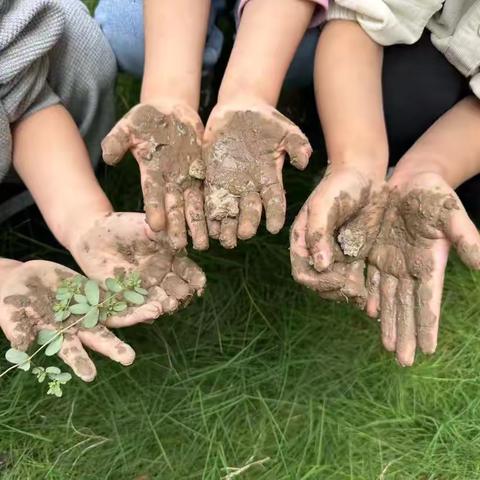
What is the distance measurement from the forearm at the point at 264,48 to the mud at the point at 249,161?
11 centimetres

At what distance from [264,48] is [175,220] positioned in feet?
1.26

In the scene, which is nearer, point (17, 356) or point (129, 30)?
point (17, 356)

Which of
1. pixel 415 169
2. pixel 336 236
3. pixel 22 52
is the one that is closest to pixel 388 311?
pixel 336 236

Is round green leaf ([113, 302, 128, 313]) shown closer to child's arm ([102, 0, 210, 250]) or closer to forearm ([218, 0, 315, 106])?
child's arm ([102, 0, 210, 250])

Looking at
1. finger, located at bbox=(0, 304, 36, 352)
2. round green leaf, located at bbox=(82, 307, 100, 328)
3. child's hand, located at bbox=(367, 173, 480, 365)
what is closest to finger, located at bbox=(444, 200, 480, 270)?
child's hand, located at bbox=(367, 173, 480, 365)

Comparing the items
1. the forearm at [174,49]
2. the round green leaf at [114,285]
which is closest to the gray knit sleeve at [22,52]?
the forearm at [174,49]

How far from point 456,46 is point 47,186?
0.83m

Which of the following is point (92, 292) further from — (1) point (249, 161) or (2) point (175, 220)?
(1) point (249, 161)

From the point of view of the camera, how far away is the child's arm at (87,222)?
1155mm

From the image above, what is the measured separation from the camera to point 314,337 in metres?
1.48

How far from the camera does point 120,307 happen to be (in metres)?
1.16

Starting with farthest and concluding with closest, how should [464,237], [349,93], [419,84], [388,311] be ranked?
[419,84], [349,93], [388,311], [464,237]

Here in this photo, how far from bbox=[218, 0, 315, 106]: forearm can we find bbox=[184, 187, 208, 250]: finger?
0.65 ft

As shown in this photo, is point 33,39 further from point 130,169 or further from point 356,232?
point 356,232
